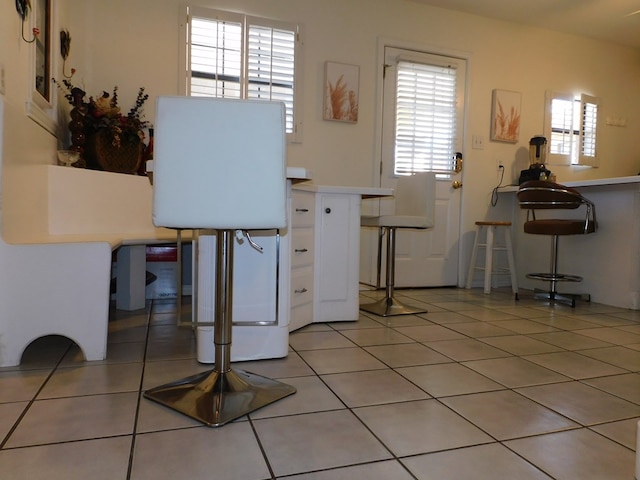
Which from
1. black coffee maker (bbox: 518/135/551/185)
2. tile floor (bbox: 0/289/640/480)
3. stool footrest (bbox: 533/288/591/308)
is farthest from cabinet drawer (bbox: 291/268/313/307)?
black coffee maker (bbox: 518/135/551/185)

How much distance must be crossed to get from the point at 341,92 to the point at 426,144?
0.94 m

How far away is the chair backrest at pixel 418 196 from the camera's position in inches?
116

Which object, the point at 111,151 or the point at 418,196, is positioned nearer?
the point at 111,151

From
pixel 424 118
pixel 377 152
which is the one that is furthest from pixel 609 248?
pixel 377 152

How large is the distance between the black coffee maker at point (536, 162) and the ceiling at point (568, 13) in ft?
3.66

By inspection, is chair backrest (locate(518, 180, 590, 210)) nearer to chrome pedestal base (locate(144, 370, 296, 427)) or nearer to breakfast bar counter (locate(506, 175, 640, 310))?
breakfast bar counter (locate(506, 175, 640, 310))

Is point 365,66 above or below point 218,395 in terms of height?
above

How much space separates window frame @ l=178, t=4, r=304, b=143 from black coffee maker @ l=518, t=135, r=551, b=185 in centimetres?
220

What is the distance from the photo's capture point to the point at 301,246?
2404 millimetres

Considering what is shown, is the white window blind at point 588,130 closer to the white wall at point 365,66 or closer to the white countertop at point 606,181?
the white wall at point 365,66

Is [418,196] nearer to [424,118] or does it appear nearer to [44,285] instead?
[424,118]

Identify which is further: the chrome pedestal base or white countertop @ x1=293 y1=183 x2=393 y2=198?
white countertop @ x1=293 y1=183 x2=393 y2=198

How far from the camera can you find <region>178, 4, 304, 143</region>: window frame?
3.36m

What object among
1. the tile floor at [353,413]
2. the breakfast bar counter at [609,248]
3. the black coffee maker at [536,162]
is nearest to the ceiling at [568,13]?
the black coffee maker at [536,162]
